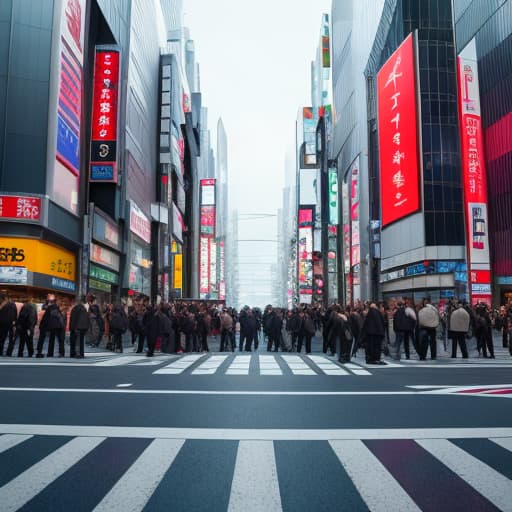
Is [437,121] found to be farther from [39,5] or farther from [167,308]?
[167,308]

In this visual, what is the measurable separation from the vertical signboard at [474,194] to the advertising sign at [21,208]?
28.3m

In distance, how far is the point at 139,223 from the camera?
4709 cm

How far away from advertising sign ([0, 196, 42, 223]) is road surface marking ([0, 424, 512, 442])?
21.7 meters

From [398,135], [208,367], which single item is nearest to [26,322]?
[208,367]

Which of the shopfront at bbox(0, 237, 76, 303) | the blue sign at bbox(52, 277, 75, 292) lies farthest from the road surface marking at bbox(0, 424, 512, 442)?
the blue sign at bbox(52, 277, 75, 292)

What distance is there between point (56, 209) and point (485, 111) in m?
32.9

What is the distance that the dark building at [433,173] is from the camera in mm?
Answer: 44312

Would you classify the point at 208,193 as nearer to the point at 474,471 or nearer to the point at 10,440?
the point at 10,440

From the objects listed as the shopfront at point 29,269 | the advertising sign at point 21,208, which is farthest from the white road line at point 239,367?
the advertising sign at point 21,208

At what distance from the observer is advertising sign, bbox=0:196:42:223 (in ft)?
84.6

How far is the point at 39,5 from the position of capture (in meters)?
28.1

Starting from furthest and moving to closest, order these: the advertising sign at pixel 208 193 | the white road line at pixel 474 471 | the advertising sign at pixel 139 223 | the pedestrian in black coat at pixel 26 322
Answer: the advertising sign at pixel 208 193, the advertising sign at pixel 139 223, the pedestrian in black coat at pixel 26 322, the white road line at pixel 474 471

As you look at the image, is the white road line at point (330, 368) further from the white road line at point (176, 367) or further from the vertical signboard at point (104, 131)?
the vertical signboard at point (104, 131)

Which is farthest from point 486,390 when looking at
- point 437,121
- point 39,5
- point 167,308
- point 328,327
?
point 437,121
